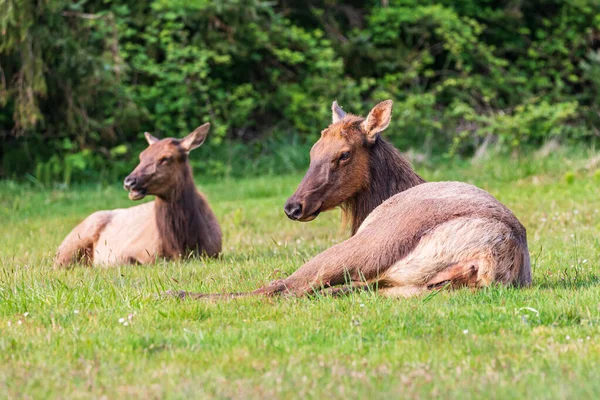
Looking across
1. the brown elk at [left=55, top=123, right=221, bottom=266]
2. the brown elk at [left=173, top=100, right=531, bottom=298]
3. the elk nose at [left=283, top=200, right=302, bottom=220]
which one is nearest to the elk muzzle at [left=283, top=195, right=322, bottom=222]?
the elk nose at [left=283, top=200, right=302, bottom=220]

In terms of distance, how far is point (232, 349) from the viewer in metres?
4.70

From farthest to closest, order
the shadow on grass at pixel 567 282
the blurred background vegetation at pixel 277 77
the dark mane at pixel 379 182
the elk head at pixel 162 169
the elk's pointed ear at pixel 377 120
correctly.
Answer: the blurred background vegetation at pixel 277 77
the elk head at pixel 162 169
the dark mane at pixel 379 182
the elk's pointed ear at pixel 377 120
the shadow on grass at pixel 567 282

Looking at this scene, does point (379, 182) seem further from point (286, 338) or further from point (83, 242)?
point (83, 242)

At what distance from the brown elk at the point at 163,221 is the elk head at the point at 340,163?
2.32 metres

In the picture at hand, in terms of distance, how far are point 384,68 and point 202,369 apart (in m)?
17.9

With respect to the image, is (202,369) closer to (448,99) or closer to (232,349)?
(232,349)

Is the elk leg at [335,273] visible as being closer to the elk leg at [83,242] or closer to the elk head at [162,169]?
the elk head at [162,169]

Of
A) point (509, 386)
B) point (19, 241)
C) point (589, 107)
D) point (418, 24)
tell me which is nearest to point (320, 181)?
point (509, 386)

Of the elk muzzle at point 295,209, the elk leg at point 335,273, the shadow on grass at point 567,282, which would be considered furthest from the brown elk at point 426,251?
the elk muzzle at point 295,209

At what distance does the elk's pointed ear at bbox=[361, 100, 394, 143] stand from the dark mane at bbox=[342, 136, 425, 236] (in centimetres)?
11

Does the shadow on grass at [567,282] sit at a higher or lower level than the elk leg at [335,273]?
lower

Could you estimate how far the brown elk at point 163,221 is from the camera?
380 inches

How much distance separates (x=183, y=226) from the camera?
9.74m

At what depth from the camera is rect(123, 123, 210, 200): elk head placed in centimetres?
957
